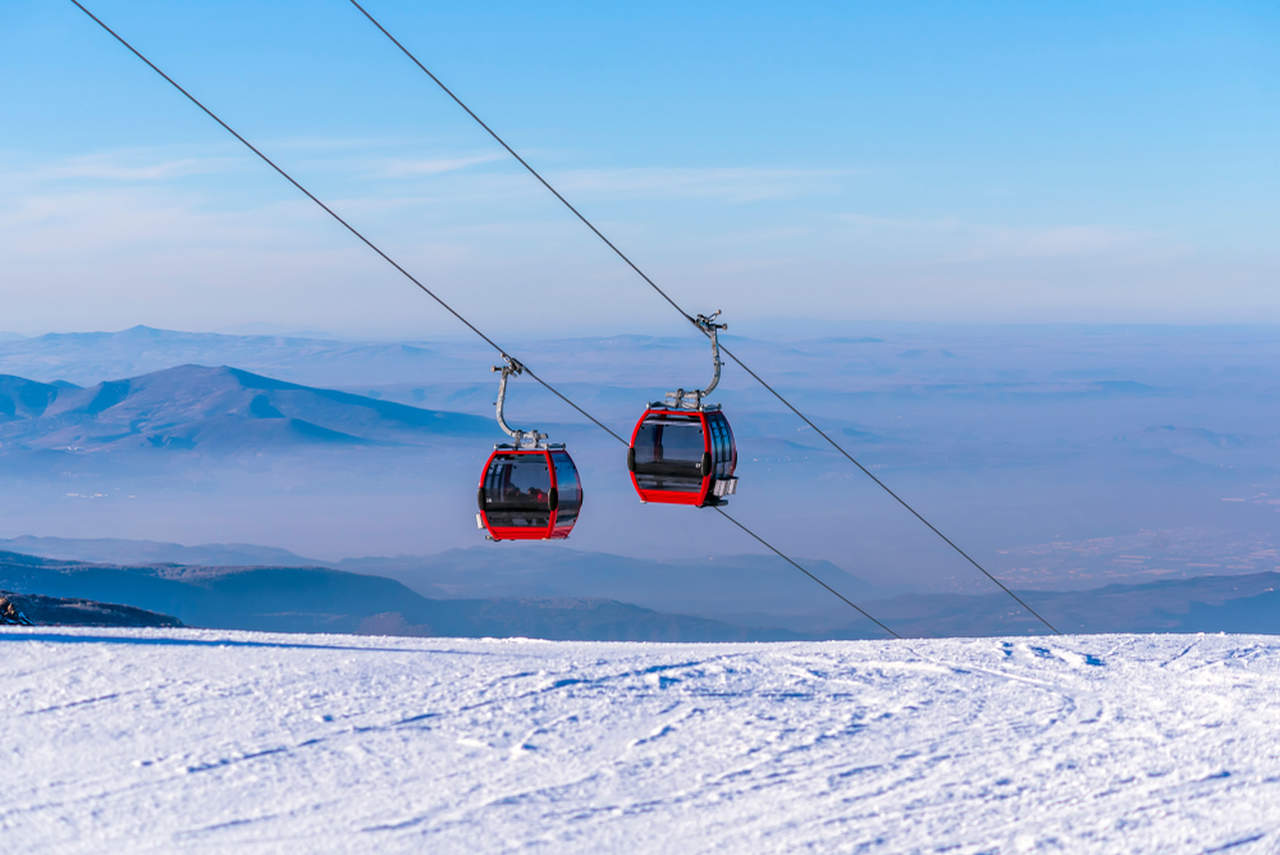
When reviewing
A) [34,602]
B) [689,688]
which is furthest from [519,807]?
[34,602]

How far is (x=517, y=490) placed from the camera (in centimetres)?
1492

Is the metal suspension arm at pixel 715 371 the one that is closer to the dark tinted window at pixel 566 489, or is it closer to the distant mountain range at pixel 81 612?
the dark tinted window at pixel 566 489

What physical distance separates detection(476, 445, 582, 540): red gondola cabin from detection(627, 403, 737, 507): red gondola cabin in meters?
0.99

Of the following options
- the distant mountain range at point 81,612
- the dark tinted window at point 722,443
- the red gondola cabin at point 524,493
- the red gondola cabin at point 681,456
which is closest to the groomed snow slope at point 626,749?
the red gondola cabin at point 524,493

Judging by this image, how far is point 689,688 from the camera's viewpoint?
13.0 meters

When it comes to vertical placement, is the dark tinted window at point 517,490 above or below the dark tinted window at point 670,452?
below

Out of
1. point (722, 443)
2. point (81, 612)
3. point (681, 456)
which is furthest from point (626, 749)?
point (81, 612)

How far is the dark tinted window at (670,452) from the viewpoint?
14547 mm

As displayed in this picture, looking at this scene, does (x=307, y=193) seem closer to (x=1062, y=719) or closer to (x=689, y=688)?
(x=689, y=688)

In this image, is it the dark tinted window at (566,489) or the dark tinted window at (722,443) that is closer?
the dark tinted window at (722,443)

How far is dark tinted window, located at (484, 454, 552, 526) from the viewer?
48.9ft

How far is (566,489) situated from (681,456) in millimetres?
1608

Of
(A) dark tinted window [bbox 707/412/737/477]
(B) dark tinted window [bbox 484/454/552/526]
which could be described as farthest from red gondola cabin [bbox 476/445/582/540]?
(A) dark tinted window [bbox 707/412/737/477]

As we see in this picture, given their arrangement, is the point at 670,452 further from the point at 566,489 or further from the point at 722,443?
the point at 566,489
